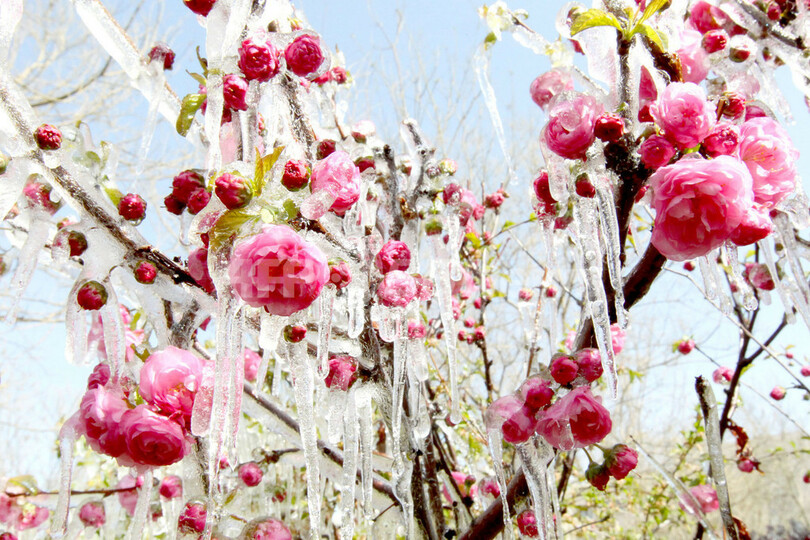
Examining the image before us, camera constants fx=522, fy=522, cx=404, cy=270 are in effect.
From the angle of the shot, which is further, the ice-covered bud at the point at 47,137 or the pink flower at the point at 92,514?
the pink flower at the point at 92,514

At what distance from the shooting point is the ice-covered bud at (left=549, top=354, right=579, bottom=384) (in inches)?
39.1

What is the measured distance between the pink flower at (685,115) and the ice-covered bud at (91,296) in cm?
107

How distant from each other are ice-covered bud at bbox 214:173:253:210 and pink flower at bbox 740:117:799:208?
850 mm

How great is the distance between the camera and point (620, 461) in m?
1.13

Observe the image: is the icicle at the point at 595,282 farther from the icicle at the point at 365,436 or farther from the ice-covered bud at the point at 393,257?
the icicle at the point at 365,436

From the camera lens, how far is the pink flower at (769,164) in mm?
902

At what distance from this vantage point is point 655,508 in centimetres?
359

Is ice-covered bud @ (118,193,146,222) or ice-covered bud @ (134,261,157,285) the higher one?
ice-covered bud @ (118,193,146,222)

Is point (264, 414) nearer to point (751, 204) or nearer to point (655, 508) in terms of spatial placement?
point (751, 204)

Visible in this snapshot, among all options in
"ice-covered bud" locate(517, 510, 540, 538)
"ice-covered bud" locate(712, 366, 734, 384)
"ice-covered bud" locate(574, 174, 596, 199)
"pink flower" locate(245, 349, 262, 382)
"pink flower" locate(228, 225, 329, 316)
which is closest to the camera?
"pink flower" locate(228, 225, 329, 316)

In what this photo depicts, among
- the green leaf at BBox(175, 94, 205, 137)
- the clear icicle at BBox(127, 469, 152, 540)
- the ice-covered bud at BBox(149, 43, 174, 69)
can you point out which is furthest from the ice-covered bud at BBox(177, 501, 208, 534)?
the ice-covered bud at BBox(149, 43, 174, 69)

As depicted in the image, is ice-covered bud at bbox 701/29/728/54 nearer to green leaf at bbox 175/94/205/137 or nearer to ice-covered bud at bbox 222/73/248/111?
ice-covered bud at bbox 222/73/248/111

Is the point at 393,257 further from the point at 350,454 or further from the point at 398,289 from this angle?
the point at 350,454

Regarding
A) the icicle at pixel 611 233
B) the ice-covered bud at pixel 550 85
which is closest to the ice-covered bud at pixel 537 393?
the icicle at pixel 611 233
